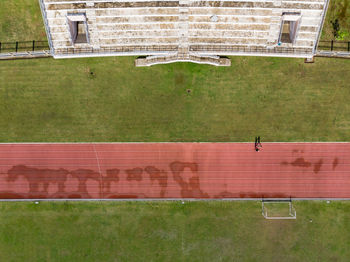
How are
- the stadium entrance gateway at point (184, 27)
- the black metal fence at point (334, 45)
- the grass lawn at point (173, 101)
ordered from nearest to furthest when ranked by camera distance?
the stadium entrance gateway at point (184, 27), the black metal fence at point (334, 45), the grass lawn at point (173, 101)

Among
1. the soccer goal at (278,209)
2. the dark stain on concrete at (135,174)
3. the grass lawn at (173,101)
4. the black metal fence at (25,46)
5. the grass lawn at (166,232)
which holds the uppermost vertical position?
the black metal fence at (25,46)

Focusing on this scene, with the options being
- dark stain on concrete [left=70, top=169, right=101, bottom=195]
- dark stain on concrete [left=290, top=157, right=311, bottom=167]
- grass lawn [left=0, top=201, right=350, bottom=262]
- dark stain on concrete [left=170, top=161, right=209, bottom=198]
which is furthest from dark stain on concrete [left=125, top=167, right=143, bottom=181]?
dark stain on concrete [left=290, top=157, right=311, bottom=167]

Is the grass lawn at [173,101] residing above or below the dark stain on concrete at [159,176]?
above

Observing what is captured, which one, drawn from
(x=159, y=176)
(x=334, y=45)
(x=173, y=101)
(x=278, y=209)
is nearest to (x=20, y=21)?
(x=173, y=101)

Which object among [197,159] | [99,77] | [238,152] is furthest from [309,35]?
[99,77]

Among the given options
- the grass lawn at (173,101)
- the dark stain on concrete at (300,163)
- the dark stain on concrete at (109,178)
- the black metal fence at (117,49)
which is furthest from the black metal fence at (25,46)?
the dark stain on concrete at (300,163)

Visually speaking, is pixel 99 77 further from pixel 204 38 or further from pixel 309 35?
pixel 309 35

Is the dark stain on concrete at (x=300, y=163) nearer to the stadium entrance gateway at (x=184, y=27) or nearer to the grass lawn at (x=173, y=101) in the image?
the grass lawn at (x=173, y=101)
